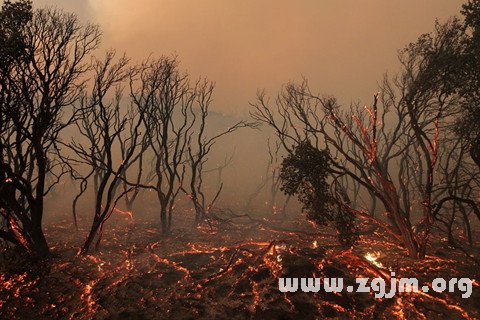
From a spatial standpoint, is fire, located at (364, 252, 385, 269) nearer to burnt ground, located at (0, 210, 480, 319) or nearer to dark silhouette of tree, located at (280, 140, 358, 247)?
burnt ground, located at (0, 210, 480, 319)

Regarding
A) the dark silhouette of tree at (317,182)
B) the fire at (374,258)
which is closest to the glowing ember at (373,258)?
the fire at (374,258)

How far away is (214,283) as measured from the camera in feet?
27.6

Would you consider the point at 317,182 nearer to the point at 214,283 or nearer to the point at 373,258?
the point at 373,258

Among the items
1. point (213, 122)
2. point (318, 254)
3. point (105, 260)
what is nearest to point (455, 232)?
point (318, 254)

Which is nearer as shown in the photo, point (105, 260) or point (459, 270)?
point (459, 270)

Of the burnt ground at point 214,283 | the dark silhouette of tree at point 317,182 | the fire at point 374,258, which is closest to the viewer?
the burnt ground at point 214,283

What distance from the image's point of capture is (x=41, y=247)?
32.6 ft

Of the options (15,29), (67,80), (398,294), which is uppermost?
(15,29)

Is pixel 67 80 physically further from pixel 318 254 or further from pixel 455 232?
pixel 455 232

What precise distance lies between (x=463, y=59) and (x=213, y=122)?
69.6 meters

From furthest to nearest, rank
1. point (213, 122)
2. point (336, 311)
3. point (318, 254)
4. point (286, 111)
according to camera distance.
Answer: point (213, 122)
point (286, 111)
point (318, 254)
point (336, 311)

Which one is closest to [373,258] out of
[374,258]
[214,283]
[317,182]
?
[374,258]

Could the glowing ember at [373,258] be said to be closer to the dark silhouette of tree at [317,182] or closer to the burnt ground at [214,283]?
the burnt ground at [214,283]

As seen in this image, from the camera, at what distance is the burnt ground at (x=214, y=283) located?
7023 mm
